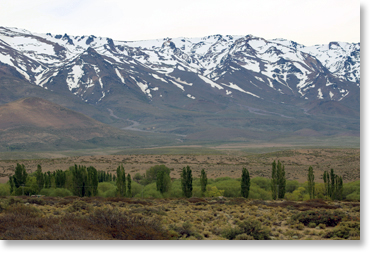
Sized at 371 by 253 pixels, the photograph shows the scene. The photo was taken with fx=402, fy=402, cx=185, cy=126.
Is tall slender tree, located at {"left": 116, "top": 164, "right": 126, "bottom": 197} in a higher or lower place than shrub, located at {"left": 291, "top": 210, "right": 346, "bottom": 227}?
lower

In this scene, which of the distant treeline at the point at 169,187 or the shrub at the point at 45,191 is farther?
the shrub at the point at 45,191

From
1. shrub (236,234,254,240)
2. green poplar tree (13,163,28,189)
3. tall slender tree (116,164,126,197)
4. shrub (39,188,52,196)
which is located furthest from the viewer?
green poplar tree (13,163,28,189)

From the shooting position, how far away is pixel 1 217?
16.9 meters

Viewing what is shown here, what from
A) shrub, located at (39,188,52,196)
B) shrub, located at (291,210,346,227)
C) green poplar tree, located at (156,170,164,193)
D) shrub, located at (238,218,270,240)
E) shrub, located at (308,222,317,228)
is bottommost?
shrub, located at (39,188,52,196)

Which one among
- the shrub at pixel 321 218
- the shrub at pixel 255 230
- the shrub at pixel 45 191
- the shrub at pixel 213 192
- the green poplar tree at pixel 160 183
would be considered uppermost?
the shrub at pixel 255 230

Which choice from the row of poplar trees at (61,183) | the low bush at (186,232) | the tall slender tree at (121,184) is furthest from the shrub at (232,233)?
the row of poplar trees at (61,183)

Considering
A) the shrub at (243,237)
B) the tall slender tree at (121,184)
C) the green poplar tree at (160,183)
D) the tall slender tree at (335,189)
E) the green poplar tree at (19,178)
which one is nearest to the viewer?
the shrub at (243,237)

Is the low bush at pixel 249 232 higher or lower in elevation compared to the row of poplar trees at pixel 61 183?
higher

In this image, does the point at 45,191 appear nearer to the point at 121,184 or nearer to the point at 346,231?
the point at 121,184

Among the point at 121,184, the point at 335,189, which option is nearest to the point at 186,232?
the point at 121,184

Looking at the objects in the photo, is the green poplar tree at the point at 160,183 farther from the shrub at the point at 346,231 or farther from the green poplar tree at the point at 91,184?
the shrub at the point at 346,231

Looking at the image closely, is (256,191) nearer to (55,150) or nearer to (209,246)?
(209,246)

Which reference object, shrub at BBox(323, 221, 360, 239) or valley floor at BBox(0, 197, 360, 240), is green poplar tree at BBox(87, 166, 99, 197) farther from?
shrub at BBox(323, 221, 360, 239)

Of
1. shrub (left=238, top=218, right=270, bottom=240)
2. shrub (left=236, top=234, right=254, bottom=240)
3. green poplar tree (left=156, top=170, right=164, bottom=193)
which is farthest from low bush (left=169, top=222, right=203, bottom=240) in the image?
green poplar tree (left=156, top=170, right=164, bottom=193)
